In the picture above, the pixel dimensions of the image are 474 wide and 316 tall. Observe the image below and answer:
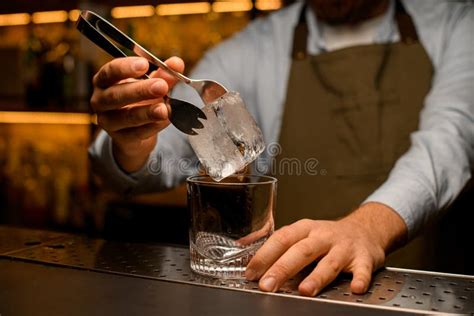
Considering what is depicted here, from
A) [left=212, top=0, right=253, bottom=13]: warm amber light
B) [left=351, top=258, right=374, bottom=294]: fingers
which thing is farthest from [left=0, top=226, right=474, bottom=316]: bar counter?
[left=212, top=0, right=253, bottom=13]: warm amber light

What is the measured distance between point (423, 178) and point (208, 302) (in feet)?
2.45

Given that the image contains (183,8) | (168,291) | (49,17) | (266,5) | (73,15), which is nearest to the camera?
(168,291)

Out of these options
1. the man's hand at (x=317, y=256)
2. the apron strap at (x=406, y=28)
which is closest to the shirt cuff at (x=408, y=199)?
the man's hand at (x=317, y=256)

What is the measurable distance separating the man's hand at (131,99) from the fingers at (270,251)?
256mm

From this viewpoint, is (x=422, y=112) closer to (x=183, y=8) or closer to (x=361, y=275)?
(x=361, y=275)

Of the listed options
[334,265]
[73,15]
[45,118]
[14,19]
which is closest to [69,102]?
[45,118]

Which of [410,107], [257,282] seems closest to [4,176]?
[410,107]

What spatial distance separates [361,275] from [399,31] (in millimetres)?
1157

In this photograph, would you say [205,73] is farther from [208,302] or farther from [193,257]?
[208,302]

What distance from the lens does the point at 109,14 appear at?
258cm

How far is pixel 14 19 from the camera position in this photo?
301 cm

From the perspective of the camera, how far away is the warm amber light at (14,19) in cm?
295

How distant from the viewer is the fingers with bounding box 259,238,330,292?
2.56 feet

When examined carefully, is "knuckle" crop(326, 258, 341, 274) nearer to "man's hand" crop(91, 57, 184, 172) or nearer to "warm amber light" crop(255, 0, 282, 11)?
"man's hand" crop(91, 57, 184, 172)
